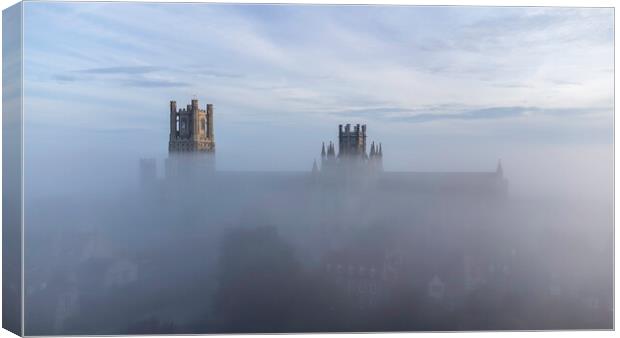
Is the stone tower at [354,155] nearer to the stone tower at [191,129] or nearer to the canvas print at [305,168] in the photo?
the canvas print at [305,168]

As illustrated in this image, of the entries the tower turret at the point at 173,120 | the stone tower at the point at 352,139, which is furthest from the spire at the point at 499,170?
the tower turret at the point at 173,120

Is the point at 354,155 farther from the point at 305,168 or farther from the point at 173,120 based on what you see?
the point at 173,120

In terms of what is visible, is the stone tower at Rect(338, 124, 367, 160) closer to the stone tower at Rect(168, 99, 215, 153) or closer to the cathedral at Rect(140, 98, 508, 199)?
the cathedral at Rect(140, 98, 508, 199)

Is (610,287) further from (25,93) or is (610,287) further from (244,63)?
(25,93)

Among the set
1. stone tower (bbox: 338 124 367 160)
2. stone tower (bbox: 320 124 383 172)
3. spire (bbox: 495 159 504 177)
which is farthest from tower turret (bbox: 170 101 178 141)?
spire (bbox: 495 159 504 177)

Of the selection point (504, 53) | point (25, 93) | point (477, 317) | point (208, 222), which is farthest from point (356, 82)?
point (25, 93)

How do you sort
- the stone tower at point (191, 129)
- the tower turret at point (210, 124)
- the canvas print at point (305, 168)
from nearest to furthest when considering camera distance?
1. the canvas print at point (305, 168)
2. the stone tower at point (191, 129)
3. the tower turret at point (210, 124)
